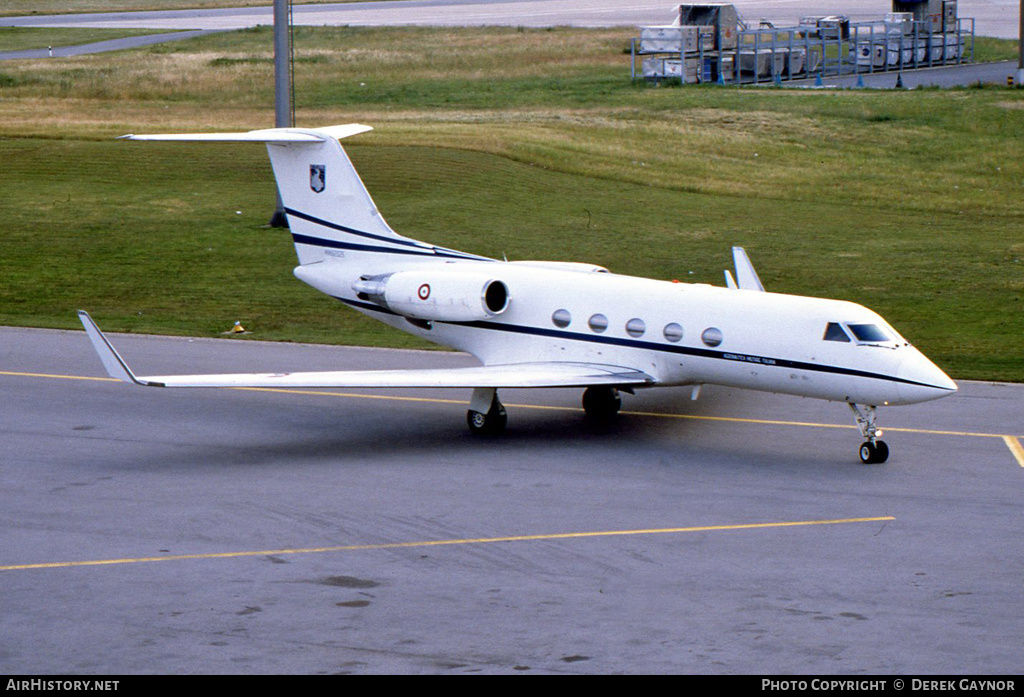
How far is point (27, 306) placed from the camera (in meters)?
36.7

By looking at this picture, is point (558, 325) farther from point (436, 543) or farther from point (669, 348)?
point (436, 543)

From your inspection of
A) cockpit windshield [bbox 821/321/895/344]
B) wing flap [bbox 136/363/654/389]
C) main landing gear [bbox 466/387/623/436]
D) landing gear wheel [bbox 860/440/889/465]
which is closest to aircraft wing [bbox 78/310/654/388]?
wing flap [bbox 136/363/654/389]

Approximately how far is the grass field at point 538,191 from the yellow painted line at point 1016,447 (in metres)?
5.17

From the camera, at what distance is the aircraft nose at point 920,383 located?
2145 cm

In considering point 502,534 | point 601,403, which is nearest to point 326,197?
point 601,403

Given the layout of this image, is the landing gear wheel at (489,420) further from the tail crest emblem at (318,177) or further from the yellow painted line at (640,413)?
the tail crest emblem at (318,177)

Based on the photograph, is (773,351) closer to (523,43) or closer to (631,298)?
(631,298)

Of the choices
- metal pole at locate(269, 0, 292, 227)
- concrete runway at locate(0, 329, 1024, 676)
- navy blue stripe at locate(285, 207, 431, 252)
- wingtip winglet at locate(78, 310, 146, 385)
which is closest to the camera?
concrete runway at locate(0, 329, 1024, 676)

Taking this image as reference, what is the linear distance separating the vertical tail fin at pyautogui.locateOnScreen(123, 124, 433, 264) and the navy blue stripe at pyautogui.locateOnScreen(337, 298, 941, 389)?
1.33 metres

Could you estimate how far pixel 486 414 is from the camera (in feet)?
79.6

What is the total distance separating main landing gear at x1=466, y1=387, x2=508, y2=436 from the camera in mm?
24188

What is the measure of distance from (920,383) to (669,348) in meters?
4.14

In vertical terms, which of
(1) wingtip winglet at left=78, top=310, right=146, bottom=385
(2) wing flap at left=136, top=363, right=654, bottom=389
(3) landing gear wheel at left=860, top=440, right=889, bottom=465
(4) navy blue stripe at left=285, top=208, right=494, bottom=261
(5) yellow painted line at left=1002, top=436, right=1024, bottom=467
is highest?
(4) navy blue stripe at left=285, top=208, right=494, bottom=261

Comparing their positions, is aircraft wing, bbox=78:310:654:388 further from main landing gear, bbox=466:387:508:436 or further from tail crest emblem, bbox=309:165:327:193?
tail crest emblem, bbox=309:165:327:193
